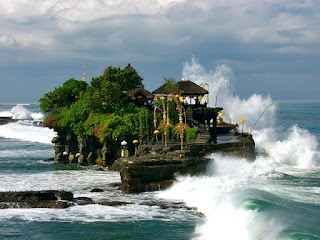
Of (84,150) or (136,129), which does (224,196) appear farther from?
(84,150)

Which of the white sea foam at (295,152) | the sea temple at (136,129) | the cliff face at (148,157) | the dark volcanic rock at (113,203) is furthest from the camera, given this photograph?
the white sea foam at (295,152)

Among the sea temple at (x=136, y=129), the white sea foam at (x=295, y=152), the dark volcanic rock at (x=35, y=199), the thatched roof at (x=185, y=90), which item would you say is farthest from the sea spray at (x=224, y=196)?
the thatched roof at (x=185, y=90)

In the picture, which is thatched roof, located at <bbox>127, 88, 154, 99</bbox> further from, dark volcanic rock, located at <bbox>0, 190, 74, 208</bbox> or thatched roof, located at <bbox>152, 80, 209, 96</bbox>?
dark volcanic rock, located at <bbox>0, 190, 74, 208</bbox>

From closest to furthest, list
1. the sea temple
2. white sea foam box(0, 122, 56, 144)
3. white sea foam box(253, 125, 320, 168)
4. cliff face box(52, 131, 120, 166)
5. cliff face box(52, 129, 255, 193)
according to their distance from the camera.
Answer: cliff face box(52, 129, 255, 193) < the sea temple < cliff face box(52, 131, 120, 166) < white sea foam box(253, 125, 320, 168) < white sea foam box(0, 122, 56, 144)

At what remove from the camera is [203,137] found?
123ft

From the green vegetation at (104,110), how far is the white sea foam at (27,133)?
1844cm

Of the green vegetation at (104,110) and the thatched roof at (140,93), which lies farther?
the thatched roof at (140,93)

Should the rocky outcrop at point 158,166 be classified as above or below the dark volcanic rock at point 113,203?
above

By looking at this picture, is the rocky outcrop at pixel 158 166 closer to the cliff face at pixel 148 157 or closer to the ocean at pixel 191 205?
the cliff face at pixel 148 157

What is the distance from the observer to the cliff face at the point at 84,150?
39125 mm

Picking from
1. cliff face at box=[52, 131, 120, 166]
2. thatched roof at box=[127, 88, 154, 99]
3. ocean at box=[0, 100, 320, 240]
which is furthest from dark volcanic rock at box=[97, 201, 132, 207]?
thatched roof at box=[127, 88, 154, 99]

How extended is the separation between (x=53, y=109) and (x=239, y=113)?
2885 cm

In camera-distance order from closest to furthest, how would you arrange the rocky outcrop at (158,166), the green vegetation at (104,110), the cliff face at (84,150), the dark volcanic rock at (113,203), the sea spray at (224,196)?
1. the sea spray at (224,196)
2. the dark volcanic rock at (113,203)
3. the rocky outcrop at (158,166)
4. the green vegetation at (104,110)
5. the cliff face at (84,150)

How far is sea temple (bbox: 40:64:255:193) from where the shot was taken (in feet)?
97.5
